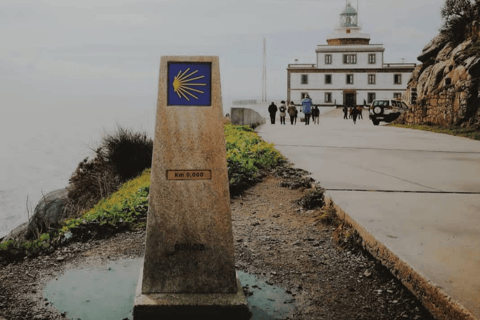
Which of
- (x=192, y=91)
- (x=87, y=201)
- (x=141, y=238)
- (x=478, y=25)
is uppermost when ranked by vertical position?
(x=478, y=25)

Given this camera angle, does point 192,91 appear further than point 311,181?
No

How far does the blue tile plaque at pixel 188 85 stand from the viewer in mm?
2990

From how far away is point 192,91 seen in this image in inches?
118

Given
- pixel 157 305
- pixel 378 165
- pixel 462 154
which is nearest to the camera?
pixel 157 305

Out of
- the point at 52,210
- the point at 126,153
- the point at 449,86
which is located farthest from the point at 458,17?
the point at 52,210

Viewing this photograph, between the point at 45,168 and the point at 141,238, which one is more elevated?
the point at 141,238

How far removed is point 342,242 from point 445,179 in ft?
10.6

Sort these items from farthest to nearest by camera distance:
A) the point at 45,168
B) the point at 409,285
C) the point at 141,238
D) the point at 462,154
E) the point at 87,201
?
the point at 45,168, the point at 87,201, the point at 462,154, the point at 141,238, the point at 409,285

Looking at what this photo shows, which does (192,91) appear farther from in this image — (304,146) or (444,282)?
(304,146)

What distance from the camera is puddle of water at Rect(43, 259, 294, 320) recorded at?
313cm

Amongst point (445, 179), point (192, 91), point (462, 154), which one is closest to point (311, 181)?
point (445, 179)

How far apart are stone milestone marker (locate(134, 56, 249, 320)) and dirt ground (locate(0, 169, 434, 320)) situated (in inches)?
21.3

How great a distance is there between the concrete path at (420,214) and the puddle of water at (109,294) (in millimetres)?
863

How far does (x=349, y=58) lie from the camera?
235 ft
